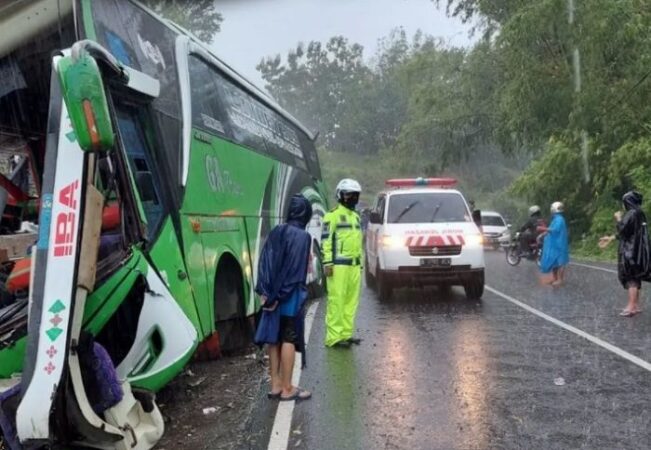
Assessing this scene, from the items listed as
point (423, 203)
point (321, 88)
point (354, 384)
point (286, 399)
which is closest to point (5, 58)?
point (286, 399)

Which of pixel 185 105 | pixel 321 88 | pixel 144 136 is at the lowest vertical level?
pixel 144 136

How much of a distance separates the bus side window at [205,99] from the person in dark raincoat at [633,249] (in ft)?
19.0

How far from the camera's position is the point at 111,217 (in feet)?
17.1

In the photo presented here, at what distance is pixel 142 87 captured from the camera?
Answer: 5773 mm

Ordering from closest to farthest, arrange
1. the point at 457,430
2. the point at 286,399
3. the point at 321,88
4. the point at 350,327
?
the point at 457,430 → the point at 286,399 → the point at 350,327 → the point at 321,88

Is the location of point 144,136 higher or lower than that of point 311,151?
lower

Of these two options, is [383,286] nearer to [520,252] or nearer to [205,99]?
[205,99]

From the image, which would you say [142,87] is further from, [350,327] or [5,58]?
[350,327]

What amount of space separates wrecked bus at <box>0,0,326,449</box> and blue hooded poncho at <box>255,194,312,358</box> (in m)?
0.66

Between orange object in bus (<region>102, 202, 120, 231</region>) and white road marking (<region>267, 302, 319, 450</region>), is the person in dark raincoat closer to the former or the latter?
white road marking (<region>267, 302, 319, 450</region>)

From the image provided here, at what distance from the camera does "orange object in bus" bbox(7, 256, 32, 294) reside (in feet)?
16.2

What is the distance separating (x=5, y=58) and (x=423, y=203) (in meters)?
8.70

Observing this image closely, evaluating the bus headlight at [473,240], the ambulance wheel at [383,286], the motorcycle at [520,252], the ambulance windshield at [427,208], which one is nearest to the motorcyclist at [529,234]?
the motorcycle at [520,252]

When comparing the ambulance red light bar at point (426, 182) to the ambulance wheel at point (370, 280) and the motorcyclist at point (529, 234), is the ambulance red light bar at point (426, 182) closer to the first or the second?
the ambulance wheel at point (370, 280)
